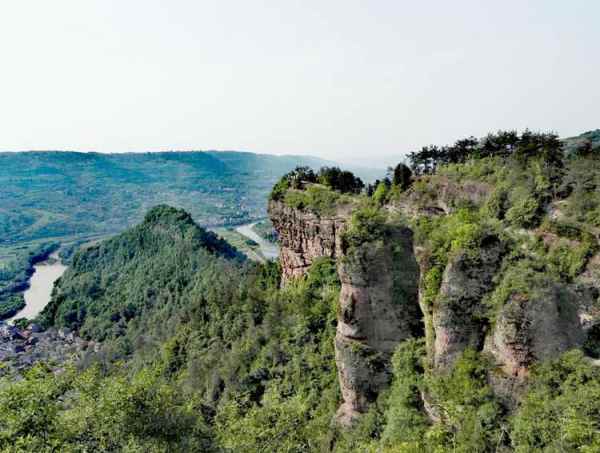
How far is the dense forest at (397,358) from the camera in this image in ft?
53.1

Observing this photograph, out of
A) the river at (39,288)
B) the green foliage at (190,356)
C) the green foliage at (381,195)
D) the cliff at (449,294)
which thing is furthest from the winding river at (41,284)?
the cliff at (449,294)

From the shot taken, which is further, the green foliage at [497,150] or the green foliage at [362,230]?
the green foliage at [497,150]

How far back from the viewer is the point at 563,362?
66.4ft

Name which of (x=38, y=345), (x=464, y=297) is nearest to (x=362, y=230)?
(x=464, y=297)

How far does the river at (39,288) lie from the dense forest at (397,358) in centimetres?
9295

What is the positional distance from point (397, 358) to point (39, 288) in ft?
555

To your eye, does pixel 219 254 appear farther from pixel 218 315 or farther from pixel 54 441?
pixel 54 441

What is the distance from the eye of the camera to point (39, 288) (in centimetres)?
16650

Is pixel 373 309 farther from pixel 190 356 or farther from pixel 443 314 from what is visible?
pixel 190 356

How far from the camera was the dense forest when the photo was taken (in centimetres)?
1617

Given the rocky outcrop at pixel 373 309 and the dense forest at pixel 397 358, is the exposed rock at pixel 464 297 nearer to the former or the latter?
the dense forest at pixel 397 358

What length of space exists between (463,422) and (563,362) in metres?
5.23

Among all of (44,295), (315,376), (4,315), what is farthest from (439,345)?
(44,295)

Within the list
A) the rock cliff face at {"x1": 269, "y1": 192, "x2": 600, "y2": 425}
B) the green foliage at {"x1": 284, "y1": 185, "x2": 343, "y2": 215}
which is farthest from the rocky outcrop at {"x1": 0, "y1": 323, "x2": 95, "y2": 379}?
the rock cliff face at {"x1": 269, "y1": 192, "x2": 600, "y2": 425}
